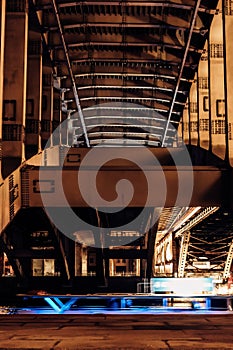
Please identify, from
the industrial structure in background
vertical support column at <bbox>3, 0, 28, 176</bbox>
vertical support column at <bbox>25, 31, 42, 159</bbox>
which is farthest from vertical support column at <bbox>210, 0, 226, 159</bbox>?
vertical support column at <bbox>3, 0, 28, 176</bbox>

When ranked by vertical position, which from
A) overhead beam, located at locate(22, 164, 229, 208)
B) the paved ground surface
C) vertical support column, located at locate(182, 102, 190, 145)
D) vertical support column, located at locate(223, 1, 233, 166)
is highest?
vertical support column, located at locate(223, 1, 233, 166)

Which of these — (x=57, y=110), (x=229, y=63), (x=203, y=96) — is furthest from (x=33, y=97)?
(x=57, y=110)

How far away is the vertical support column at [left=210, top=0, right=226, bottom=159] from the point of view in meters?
20.3

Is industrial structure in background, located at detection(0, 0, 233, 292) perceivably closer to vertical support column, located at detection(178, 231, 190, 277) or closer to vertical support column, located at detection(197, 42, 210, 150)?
vertical support column, located at detection(197, 42, 210, 150)

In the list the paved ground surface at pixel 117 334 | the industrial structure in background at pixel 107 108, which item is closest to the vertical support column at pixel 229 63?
the industrial structure in background at pixel 107 108

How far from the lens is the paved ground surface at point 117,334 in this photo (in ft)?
26.0

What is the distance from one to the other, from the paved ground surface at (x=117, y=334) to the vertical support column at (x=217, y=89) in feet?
29.7

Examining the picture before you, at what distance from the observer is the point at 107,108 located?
33.1 metres

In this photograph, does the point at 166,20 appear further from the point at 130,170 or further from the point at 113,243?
the point at 113,243

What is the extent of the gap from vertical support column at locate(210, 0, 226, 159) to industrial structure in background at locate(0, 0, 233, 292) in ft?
0.17

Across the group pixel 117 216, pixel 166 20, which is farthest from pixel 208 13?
pixel 117 216

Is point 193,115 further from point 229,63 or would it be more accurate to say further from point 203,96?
point 229,63

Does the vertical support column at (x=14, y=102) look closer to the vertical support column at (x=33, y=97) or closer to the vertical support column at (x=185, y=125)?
the vertical support column at (x=33, y=97)

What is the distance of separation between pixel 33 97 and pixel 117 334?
11.1m
